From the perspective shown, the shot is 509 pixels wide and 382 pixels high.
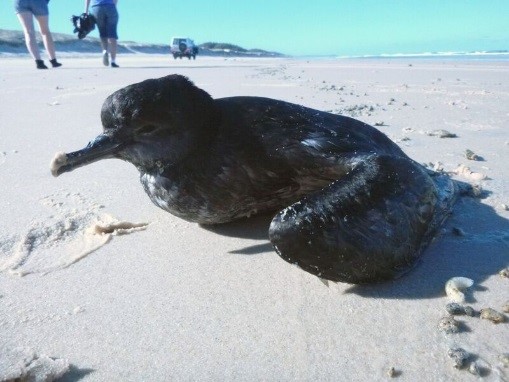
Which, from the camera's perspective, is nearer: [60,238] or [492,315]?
[492,315]

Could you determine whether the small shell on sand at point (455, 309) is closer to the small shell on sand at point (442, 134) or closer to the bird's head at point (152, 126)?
the bird's head at point (152, 126)

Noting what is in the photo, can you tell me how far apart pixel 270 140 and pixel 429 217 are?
93 centimetres

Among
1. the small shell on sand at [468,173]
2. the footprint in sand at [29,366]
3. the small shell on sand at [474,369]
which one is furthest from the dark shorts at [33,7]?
the small shell on sand at [474,369]

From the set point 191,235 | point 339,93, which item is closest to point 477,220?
point 191,235

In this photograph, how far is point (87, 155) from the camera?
8.16 feet

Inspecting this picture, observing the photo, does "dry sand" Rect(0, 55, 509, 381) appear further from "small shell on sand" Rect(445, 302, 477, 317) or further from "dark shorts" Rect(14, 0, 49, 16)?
"dark shorts" Rect(14, 0, 49, 16)

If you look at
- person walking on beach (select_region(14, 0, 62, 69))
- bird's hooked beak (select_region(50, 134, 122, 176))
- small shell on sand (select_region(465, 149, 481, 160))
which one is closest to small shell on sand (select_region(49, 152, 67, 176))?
bird's hooked beak (select_region(50, 134, 122, 176))

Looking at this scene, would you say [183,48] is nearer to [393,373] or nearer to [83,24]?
[83,24]

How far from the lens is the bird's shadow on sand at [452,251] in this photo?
2084 mm

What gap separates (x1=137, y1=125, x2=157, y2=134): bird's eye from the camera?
2.48 m

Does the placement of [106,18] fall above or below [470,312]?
above

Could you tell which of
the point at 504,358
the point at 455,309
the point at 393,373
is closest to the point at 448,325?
the point at 455,309

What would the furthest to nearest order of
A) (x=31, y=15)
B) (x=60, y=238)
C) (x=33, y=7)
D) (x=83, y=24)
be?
(x=83, y=24) → (x=31, y=15) → (x=33, y=7) → (x=60, y=238)

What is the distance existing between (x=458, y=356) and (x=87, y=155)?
2.01m
